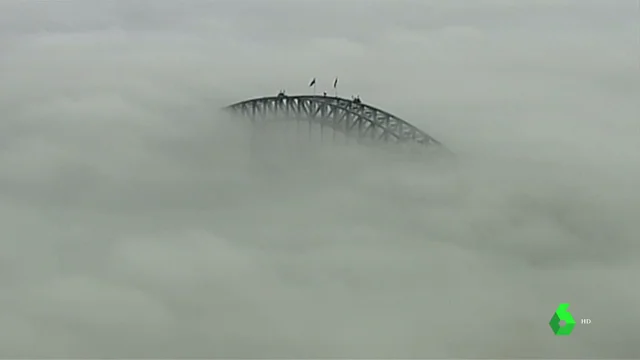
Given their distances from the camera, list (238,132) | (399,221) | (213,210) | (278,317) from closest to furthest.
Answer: (278,317)
(399,221)
(213,210)
(238,132)

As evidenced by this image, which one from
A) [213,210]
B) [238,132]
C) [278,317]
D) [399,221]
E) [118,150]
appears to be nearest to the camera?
[278,317]

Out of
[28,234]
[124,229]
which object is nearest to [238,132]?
[124,229]

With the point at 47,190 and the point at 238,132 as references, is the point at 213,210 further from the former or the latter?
the point at 47,190

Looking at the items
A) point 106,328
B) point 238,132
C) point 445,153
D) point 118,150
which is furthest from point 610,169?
point 118,150

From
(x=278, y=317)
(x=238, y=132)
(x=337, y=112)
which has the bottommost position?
(x=278, y=317)

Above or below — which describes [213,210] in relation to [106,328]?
above

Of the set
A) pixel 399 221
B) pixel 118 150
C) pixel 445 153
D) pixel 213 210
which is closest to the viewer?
pixel 399 221

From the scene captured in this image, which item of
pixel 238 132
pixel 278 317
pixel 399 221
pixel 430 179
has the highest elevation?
pixel 238 132

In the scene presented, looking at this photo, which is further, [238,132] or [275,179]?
[238,132]

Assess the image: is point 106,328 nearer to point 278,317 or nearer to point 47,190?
point 278,317

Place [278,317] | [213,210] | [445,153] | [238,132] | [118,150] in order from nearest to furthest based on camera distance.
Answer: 1. [278,317]
2. [445,153]
3. [213,210]
4. [238,132]
5. [118,150]
